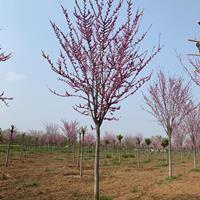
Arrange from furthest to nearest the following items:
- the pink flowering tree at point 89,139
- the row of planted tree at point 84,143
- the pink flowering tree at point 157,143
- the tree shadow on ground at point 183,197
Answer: the pink flowering tree at point 157,143 < the pink flowering tree at point 89,139 < the row of planted tree at point 84,143 < the tree shadow on ground at point 183,197

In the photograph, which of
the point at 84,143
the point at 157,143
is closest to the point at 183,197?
the point at 84,143

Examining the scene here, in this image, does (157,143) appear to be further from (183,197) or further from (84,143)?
(183,197)

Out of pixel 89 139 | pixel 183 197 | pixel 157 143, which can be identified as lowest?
pixel 183 197

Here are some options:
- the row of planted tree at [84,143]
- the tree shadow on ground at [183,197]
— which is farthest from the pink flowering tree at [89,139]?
the tree shadow on ground at [183,197]

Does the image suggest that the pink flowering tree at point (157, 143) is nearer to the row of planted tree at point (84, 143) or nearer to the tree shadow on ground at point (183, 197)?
the row of planted tree at point (84, 143)

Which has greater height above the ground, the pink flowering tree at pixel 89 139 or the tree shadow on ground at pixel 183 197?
the pink flowering tree at pixel 89 139

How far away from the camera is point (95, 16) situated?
6.17 m

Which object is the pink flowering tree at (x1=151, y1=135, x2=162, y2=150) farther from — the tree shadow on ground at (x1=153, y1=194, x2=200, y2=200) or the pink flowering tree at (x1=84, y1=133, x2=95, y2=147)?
the tree shadow on ground at (x1=153, y1=194, x2=200, y2=200)

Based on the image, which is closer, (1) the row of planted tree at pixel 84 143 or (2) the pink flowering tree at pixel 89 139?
(1) the row of planted tree at pixel 84 143

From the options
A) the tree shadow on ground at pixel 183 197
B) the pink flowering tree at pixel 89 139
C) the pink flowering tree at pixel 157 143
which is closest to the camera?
the tree shadow on ground at pixel 183 197

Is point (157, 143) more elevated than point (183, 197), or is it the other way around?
point (157, 143)

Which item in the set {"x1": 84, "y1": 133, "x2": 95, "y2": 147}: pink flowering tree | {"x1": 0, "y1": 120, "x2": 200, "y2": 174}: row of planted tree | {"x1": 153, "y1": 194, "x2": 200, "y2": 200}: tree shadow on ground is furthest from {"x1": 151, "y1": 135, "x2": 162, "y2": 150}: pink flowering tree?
{"x1": 153, "y1": 194, "x2": 200, "y2": 200}: tree shadow on ground

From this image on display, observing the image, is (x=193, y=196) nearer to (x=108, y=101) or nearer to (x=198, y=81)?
(x=198, y=81)

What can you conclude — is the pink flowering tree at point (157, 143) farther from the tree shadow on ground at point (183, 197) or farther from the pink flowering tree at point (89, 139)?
the tree shadow on ground at point (183, 197)
